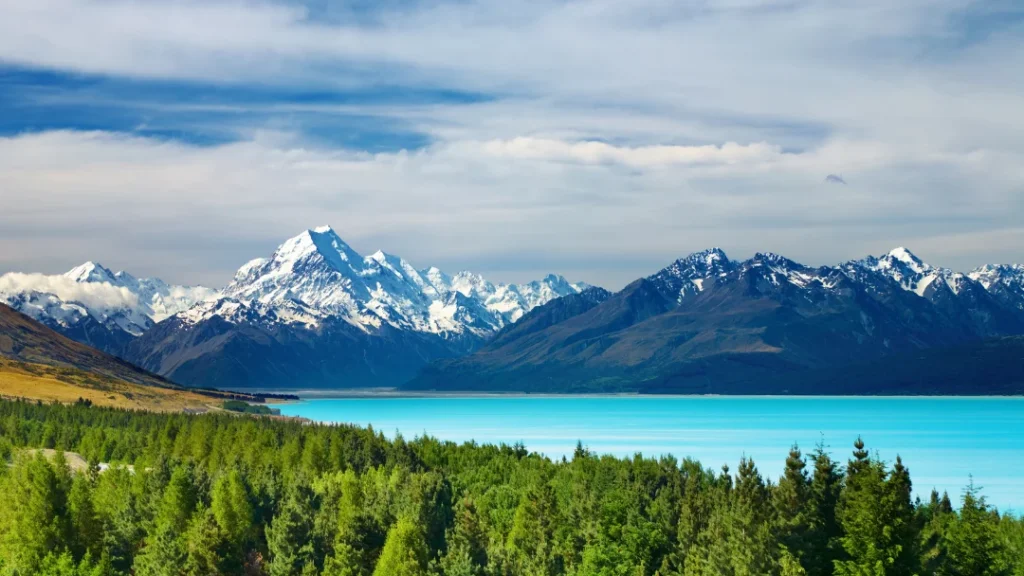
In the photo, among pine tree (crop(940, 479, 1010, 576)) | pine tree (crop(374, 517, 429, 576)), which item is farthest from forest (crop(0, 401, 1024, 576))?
pine tree (crop(374, 517, 429, 576))

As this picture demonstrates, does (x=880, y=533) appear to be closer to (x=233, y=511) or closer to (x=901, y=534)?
(x=901, y=534)

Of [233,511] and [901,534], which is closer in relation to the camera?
[901,534]

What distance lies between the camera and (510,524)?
11956cm

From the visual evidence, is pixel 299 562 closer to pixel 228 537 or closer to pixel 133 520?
pixel 228 537

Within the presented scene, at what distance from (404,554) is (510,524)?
87.0ft

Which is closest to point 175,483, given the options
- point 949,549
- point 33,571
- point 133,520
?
point 133,520

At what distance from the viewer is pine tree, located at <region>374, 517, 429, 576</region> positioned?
92875mm

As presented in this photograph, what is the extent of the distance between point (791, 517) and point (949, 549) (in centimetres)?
Answer: 1078

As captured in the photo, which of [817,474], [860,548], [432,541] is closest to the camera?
[860,548]

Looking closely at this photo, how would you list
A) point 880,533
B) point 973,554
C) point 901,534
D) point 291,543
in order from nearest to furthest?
point 901,534 < point 880,533 < point 973,554 < point 291,543

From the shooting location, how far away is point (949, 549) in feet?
263

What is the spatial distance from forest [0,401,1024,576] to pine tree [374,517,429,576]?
0.66ft

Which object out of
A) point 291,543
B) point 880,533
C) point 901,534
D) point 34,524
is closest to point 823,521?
point 880,533

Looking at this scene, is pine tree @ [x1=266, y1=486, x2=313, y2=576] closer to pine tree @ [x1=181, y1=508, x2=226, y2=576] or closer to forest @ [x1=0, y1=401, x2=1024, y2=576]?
forest @ [x1=0, y1=401, x2=1024, y2=576]
